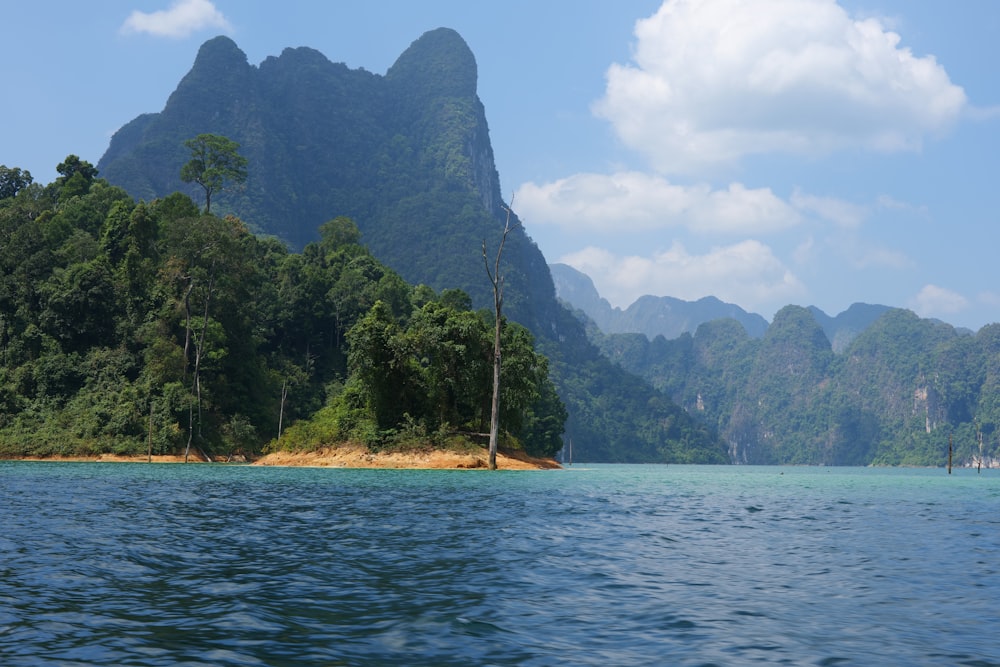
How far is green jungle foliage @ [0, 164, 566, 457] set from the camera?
7288 cm

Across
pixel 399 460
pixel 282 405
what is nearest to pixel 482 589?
pixel 399 460

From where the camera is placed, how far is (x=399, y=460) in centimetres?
6775

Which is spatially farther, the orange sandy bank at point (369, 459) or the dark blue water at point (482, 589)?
the orange sandy bank at point (369, 459)

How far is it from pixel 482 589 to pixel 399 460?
56.8m

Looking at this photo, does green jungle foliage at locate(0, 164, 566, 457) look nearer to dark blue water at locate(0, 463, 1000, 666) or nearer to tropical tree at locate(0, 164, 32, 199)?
tropical tree at locate(0, 164, 32, 199)

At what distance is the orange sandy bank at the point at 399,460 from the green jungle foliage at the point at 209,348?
4.75 ft

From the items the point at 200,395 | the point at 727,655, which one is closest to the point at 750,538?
the point at 727,655

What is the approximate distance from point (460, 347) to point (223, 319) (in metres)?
35.0

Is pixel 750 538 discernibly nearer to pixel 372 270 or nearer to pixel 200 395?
pixel 200 395

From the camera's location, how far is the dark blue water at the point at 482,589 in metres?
8.41

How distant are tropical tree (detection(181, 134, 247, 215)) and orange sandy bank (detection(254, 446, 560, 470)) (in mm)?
61886

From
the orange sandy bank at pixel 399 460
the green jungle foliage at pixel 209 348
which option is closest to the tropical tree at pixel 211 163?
the green jungle foliage at pixel 209 348

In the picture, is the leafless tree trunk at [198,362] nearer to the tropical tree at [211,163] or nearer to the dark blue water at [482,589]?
the tropical tree at [211,163]

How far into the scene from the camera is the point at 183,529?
18562 mm
